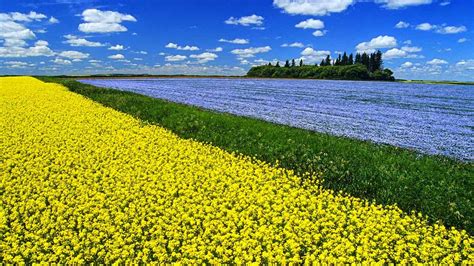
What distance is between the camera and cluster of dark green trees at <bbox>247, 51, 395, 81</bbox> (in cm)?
11850

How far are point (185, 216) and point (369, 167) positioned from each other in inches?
217

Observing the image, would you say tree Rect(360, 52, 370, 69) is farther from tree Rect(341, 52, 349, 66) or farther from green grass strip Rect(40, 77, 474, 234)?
green grass strip Rect(40, 77, 474, 234)

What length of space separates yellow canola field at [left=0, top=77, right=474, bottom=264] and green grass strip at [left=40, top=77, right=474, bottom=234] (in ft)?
1.85

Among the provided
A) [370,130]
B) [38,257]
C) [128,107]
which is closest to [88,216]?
[38,257]

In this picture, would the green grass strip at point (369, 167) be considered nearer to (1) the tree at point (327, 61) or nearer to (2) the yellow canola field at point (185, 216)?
(2) the yellow canola field at point (185, 216)

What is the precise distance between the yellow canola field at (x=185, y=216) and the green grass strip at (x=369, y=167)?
Answer: 56cm

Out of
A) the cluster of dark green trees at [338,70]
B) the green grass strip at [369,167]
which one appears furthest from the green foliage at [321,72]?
the green grass strip at [369,167]

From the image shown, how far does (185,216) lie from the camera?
800 centimetres

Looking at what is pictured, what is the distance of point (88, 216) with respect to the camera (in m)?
8.22

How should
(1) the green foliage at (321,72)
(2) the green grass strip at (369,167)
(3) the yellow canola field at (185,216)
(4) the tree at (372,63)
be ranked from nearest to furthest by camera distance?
(3) the yellow canola field at (185,216), (2) the green grass strip at (369,167), (1) the green foliage at (321,72), (4) the tree at (372,63)

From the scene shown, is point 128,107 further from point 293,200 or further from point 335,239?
point 335,239

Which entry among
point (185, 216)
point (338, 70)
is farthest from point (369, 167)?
point (338, 70)

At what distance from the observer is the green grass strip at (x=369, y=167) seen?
9.35 metres

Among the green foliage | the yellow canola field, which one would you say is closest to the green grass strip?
the yellow canola field
